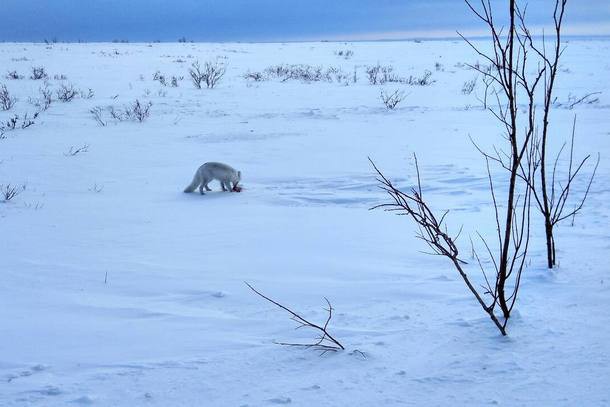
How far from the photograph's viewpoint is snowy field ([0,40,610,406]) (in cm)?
216

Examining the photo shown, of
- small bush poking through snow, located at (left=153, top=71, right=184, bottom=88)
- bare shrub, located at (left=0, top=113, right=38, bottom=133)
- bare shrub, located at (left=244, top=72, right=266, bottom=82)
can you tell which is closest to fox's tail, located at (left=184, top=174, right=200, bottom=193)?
bare shrub, located at (left=0, top=113, right=38, bottom=133)

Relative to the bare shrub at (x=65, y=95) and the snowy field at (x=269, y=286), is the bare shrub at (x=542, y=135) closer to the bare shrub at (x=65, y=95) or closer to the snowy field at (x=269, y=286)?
the snowy field at (x=269, y=286)

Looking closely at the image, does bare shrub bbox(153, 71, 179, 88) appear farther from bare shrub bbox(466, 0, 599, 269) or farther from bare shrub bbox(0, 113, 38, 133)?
bare shrub bbox(466, 0, 599, 269)

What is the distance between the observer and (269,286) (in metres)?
3.36

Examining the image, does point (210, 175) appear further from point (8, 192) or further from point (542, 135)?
point (542, 135)

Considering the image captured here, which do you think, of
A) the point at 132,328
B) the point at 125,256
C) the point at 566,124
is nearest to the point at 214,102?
the point at 566,124

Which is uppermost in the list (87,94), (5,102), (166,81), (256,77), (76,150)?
(256,77)

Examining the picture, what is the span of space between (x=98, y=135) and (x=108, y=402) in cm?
833

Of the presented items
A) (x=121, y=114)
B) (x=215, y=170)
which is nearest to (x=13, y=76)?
(x=121, y=114)

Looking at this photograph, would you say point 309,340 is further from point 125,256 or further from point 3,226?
point 3,226

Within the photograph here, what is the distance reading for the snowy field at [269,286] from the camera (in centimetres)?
216

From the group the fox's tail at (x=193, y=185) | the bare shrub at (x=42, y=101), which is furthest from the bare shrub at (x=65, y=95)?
the fox's tail at (x=193, y=185)

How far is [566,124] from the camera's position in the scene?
401 inches

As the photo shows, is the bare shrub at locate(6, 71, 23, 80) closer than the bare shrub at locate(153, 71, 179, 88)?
No
